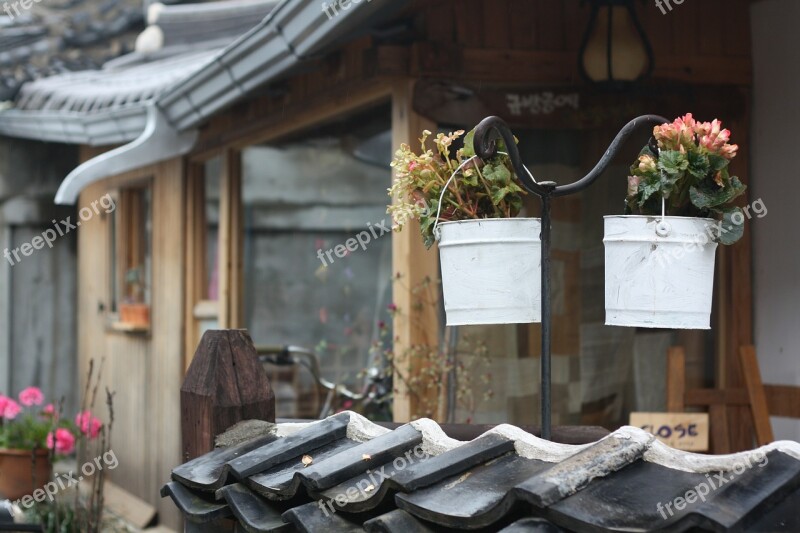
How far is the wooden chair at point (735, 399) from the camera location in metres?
4.39

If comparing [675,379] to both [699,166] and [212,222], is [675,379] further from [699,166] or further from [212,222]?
[212,222]

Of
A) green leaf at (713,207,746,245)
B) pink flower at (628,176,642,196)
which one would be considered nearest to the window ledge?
pink flower at (628,176,642,196)

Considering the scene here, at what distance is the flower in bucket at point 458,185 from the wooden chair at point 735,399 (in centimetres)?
259

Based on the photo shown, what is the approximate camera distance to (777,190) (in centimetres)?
447

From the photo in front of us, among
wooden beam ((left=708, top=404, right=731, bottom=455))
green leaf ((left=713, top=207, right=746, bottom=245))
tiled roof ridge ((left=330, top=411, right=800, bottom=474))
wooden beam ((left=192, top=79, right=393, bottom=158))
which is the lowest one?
wooden beam ((left=708, top=404, right=731, bottom=455))

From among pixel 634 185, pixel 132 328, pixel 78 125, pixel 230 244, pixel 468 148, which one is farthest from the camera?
pixel 132 328

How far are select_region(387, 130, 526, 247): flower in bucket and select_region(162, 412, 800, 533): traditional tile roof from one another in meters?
0.41

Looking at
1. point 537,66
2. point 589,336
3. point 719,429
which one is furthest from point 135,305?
point 719,429

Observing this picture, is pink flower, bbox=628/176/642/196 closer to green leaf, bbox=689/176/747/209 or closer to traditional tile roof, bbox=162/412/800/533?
green leaf, bbox=689/176/747/209

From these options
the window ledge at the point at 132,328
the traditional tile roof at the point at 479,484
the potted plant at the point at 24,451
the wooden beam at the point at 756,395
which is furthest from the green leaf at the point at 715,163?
the window ledge at the point at 132,328

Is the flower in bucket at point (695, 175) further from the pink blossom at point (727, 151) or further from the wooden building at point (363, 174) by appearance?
the wooden building at point (363, 174)

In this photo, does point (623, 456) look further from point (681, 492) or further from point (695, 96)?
point (695, 96)

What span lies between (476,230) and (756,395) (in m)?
2.85

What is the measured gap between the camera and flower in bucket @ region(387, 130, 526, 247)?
2014 mm
